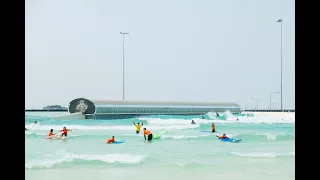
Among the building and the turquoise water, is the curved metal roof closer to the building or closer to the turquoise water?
the building

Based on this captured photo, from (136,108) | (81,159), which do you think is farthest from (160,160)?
(136,108)

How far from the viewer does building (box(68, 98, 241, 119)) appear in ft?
84.2

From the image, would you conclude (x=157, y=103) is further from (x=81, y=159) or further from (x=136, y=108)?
(x=81, y=159)

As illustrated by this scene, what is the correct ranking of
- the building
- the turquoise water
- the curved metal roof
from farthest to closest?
the curved metal roof → the building → the turquoise water

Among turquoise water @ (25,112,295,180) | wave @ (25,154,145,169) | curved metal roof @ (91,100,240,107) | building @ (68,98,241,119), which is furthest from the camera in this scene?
curved metal roof @ (91,100,240,107)

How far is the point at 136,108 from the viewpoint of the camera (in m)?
28.8

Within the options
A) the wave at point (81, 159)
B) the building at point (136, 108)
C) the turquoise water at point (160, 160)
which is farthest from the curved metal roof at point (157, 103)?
the wave at point (81, 159)

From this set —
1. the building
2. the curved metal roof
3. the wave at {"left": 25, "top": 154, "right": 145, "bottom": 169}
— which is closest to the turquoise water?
the wave at {"left": 25, "top": 154, "right": 145, "bottom": 169}

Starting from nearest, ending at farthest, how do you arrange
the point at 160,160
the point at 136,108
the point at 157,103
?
the point at 160,160 → the point at 136,108 → the point at 157,103

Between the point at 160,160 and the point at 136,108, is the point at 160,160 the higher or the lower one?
the lower one
